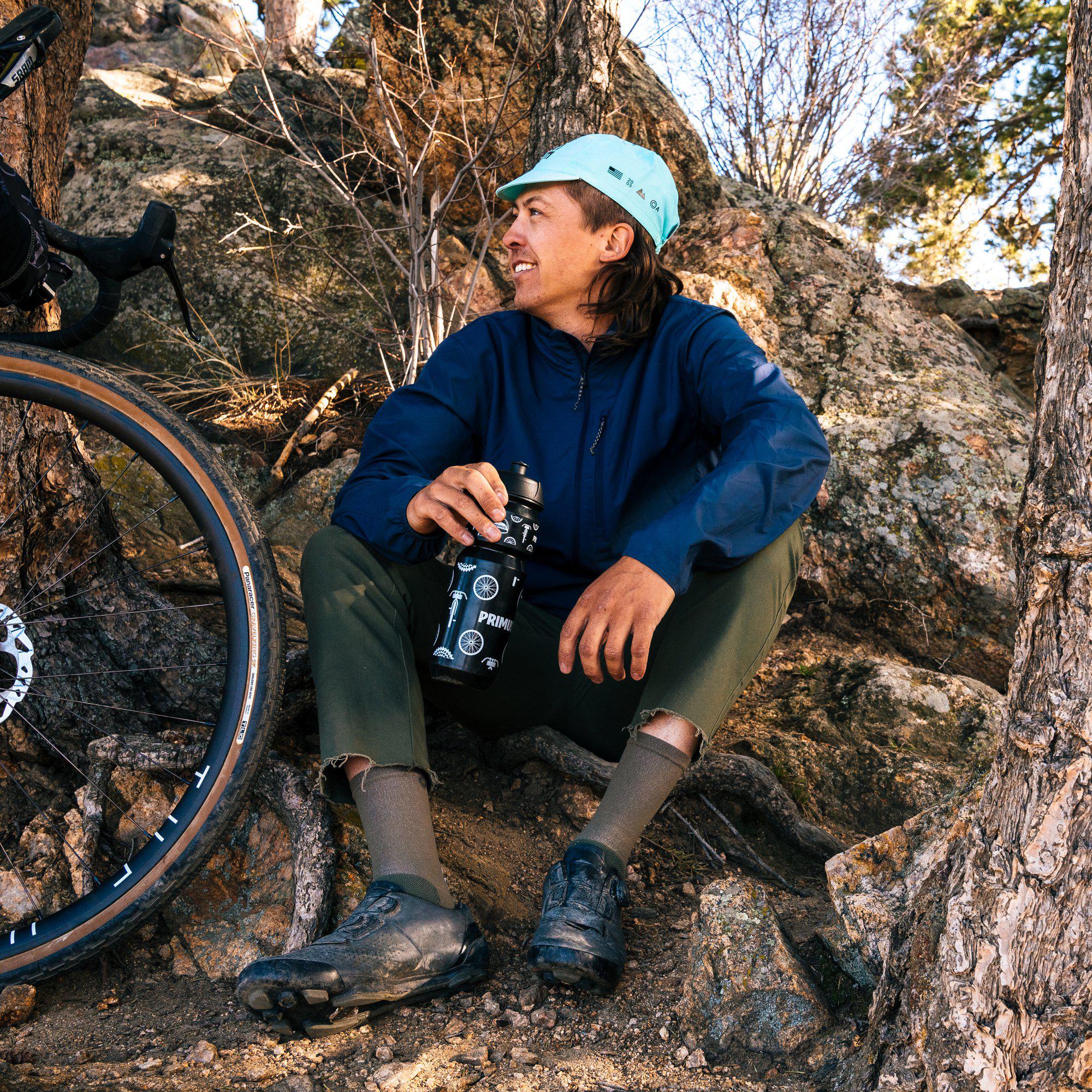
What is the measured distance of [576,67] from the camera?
3.83 metres

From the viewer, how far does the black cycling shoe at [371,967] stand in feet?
5.13

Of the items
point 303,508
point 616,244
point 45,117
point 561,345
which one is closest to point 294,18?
point 303,508

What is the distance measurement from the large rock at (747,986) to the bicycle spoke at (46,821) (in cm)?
139

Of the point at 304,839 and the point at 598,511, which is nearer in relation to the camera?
the point at 304,839

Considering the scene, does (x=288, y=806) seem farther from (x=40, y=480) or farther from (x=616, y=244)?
(x=616, y=244)

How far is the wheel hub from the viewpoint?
7.20 ft

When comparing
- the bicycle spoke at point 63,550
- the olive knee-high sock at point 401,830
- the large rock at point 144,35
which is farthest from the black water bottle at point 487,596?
the large rock at point 144,35

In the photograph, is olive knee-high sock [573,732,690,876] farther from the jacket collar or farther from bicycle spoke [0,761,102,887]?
bicycle spoke [0,761,102,887]

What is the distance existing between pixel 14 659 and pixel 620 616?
1482 mm

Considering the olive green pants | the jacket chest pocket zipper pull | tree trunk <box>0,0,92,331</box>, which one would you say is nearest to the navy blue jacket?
the jacket chest pocket zipper pull

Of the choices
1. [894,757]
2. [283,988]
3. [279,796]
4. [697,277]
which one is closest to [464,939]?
[283,988]

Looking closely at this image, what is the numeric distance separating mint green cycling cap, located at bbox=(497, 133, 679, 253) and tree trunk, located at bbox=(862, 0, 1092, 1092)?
1.30 metres

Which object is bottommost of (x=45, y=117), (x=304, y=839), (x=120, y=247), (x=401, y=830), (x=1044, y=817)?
(x=304, y=839)

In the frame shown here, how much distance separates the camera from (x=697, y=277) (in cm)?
407
